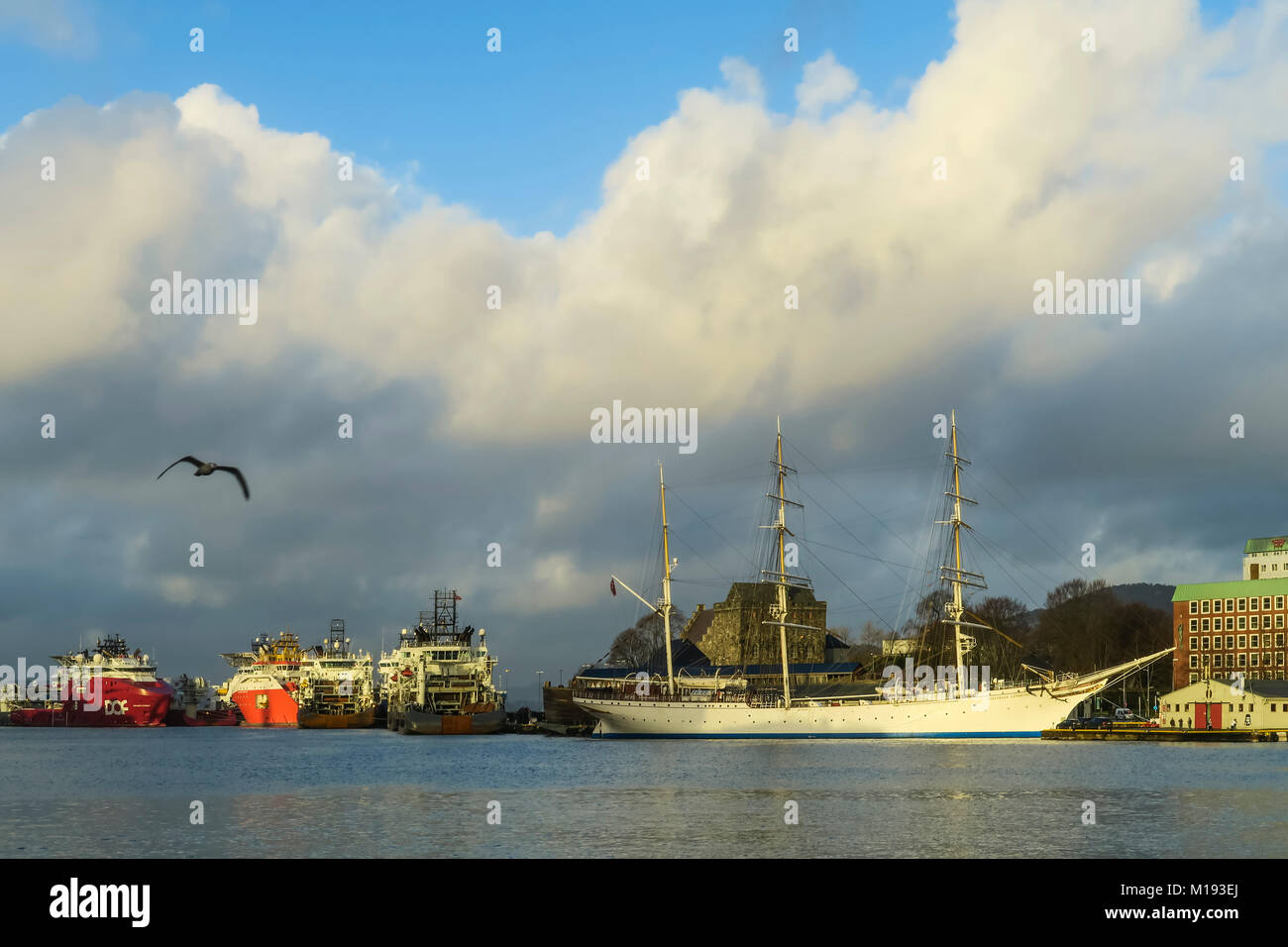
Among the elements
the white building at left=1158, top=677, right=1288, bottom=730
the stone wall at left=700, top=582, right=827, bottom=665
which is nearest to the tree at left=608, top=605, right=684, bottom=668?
the stone wall at left=700, top=582, right=827, bottom=665

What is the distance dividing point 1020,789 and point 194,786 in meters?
40.9

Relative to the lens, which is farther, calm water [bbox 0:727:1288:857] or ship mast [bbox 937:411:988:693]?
ship mast [bbox 937:411:988:693]

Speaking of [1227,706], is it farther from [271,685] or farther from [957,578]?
[271,685]

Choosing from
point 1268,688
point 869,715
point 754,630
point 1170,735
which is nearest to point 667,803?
point 869,715

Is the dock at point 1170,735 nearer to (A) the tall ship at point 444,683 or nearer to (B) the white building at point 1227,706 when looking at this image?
(B) the white building at point 1227,706

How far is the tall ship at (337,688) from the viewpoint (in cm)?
17338

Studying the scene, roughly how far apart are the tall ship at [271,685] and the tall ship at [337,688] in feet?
8.04

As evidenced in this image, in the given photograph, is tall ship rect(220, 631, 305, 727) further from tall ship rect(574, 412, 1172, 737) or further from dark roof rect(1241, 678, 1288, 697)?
dark roof rect(1241, 678, 1288, 697)

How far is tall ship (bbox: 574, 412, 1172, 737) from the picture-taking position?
109875 millimetres

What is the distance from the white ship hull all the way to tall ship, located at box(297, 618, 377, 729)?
2293 inches
